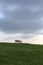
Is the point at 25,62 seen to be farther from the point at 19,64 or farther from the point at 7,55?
the point at 7,55

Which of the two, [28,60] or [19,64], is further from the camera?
[28,60]

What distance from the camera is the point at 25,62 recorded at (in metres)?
22.1

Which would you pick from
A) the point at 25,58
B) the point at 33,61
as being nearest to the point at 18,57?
the point at 25,58

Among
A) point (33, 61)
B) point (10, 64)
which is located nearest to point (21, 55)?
point (33, 61)

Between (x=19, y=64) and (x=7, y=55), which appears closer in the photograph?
(x=19, y=64)

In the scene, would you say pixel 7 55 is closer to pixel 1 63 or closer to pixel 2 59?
pixel 2 59

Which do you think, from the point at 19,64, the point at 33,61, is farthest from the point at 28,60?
the point at 19,64

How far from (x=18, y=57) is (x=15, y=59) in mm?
1239

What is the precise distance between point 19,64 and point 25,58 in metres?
3.33

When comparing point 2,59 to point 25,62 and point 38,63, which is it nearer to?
point 25,62

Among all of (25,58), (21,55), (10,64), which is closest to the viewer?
(10,64)

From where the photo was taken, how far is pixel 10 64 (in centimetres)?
2059

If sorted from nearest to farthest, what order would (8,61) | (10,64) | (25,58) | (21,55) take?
(10,64) < (8,61) < (25,58) < (21,55)

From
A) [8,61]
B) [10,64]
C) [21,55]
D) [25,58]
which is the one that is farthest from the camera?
[21,55]
